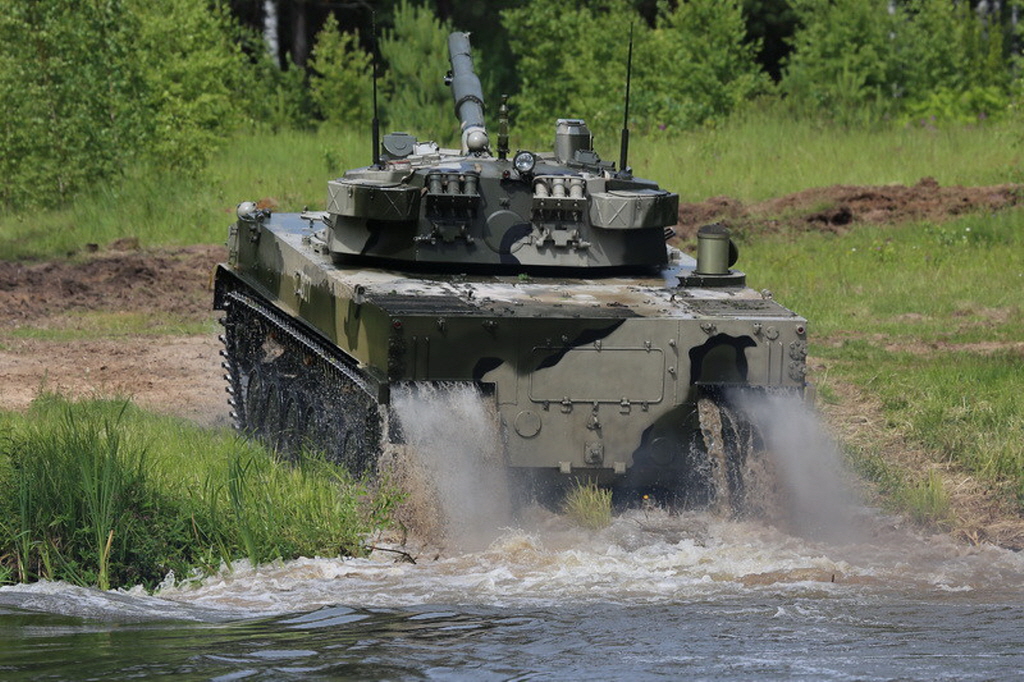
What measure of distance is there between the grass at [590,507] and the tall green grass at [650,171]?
42.4ft

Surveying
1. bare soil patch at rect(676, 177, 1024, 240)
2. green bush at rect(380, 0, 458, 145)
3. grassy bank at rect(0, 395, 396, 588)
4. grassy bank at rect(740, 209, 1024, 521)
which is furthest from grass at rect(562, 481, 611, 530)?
green bush at rect(380, 0, 458, 145)

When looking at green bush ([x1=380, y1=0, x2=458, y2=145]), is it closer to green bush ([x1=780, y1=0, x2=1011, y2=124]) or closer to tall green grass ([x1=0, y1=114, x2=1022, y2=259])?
tall green grass ([x1=0, y1=114, x2=1022, y2=259])

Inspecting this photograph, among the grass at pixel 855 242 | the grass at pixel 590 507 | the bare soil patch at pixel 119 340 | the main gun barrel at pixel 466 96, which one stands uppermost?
the main gun barrel at pixel 466 96

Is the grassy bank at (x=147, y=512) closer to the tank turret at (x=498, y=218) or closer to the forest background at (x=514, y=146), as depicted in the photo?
the forest background at (x=514, y=146)

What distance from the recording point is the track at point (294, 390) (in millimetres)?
10992

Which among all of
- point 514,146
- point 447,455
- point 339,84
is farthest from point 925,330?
point 339,84

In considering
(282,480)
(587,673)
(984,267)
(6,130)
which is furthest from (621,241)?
(6,130)

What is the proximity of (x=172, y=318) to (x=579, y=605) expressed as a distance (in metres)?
11.1

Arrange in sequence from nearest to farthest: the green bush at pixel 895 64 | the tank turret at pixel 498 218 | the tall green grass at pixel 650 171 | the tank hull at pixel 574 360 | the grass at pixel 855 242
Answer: the tank hull at pixel 574 360, the tank turret at pixel 498 218, the grass at pixel 855 242, the tall green grass at pixel 650 171, the green bush at pixel 895 64

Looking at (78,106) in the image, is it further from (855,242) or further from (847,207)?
(855,242)

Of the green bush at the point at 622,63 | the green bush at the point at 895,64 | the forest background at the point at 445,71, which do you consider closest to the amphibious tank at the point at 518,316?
the forest background at the point at 445,71

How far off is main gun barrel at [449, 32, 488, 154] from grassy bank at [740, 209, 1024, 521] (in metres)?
3.34

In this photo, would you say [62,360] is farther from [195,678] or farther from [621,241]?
[195,678]

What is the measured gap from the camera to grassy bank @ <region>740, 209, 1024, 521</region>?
12312 mm
